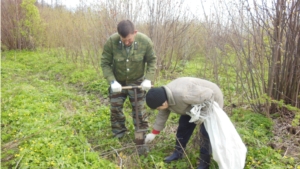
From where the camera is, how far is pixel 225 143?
236cm

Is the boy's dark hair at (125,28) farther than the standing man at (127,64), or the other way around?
Answer: the standing man at (127,64)

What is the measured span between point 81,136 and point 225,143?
195 centimetres

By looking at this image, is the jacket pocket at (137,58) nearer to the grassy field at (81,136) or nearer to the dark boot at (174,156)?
the grassy field at (81,136)

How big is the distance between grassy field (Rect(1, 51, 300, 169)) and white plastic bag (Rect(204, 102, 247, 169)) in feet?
1.31

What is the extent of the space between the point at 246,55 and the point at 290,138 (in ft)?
4.76

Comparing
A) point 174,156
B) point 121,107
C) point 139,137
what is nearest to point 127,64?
point 121,107

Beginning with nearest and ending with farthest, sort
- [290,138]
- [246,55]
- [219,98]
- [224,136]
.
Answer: [224,136] < [219,98] < [290,138] < [246,55]

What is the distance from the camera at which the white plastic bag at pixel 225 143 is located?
2.35 metres

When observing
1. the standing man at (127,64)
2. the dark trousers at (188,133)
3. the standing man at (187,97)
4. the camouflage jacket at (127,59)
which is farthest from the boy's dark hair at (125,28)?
the dark trousers at (188,133)

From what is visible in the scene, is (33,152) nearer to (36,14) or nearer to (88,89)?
(88,89)

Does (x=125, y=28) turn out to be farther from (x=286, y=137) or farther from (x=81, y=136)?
(x=286, y=137)

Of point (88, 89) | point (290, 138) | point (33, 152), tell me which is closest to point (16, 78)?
point (88, 89)

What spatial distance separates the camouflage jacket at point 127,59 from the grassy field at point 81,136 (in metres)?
0.93

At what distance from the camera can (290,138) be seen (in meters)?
3.12
